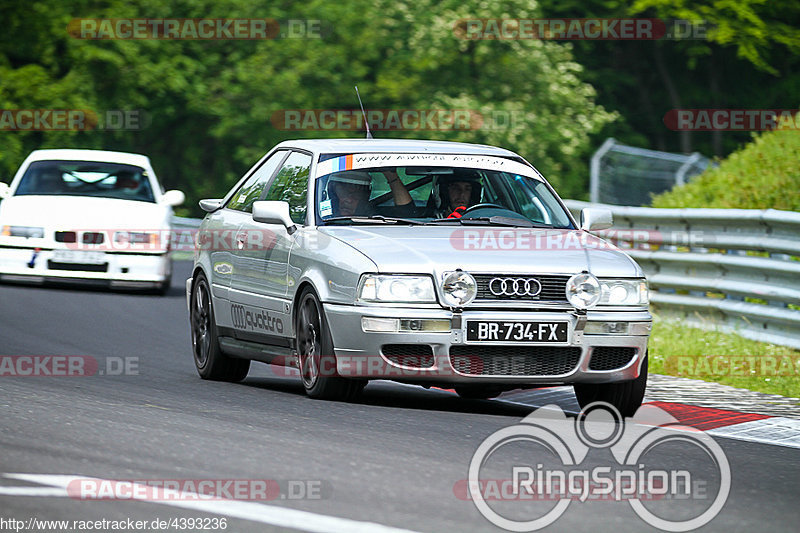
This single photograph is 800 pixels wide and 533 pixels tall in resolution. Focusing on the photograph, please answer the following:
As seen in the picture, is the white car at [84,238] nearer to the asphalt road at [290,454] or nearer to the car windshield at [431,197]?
the asphalt road at [290,454]

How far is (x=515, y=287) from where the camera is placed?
9023 millimetres

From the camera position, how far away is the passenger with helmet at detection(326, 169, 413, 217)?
1004 cm

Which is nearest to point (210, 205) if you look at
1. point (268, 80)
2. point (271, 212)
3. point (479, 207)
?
point (271, 212)

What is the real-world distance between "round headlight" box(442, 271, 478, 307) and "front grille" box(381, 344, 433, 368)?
31cm

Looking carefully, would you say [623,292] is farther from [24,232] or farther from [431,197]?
[24,232]

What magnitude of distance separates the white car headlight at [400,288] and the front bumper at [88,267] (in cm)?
1040

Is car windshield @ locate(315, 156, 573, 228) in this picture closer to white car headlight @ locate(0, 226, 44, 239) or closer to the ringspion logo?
the ringspion logo

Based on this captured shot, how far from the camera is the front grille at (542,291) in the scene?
898 centimetres

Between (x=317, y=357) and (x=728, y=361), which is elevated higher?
(x=317, y=357)

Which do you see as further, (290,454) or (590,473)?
(290,454)

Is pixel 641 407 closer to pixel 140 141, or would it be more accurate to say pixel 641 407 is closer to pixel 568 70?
pixel 568 70

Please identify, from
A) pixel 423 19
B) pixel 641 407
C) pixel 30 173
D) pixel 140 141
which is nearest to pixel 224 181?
pixel 140 141

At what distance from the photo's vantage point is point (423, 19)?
49406mm

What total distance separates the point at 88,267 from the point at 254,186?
8061 mm
